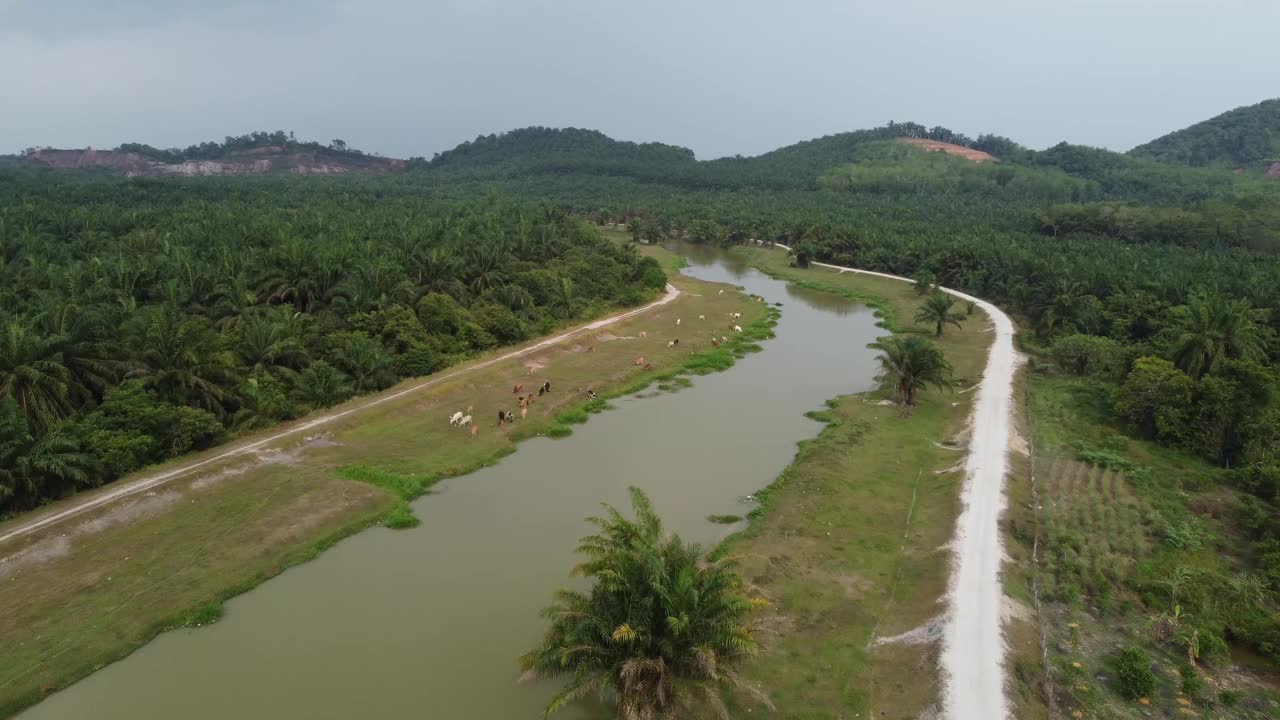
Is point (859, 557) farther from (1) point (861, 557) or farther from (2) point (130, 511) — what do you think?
(2) point (130, 511)

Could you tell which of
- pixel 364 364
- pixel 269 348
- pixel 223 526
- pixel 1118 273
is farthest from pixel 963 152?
pixel 223 526

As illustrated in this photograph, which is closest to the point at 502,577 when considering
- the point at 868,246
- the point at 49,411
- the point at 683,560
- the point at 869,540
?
the point at 683,560

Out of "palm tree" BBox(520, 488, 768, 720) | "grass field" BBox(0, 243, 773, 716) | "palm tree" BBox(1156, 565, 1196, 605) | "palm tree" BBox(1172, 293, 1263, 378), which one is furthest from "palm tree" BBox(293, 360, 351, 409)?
"palm tree" BBox(1172, 293, 1263, 378)

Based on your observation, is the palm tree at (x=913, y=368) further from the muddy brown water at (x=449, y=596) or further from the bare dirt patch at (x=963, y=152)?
the bare dirt patch at (x=963, y=152)

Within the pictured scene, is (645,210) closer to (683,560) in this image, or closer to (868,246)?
(868,246)

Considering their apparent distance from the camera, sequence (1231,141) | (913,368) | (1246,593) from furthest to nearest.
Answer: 1. (1231,141)
2. (913,368)
3. (1246,593)

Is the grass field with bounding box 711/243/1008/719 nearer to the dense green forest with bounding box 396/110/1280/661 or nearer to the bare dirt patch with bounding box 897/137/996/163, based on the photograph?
the dense green forest with bounding box 396/110/1280/661
